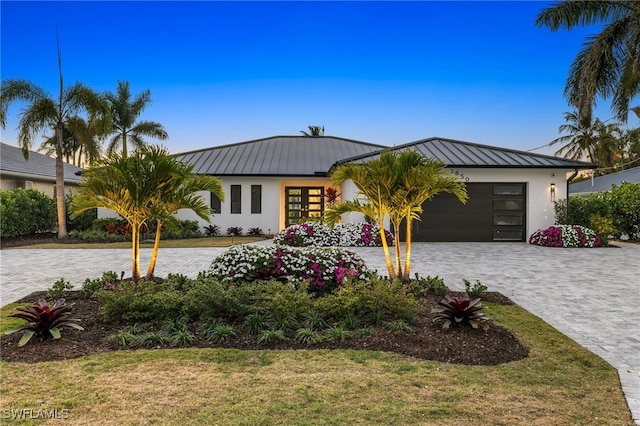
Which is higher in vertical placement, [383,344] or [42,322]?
[42,322]

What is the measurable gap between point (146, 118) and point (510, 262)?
23378 millimetres

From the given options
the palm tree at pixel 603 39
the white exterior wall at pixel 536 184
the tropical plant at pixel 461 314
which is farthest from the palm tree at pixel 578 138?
the tropical plant at pixel 461 314

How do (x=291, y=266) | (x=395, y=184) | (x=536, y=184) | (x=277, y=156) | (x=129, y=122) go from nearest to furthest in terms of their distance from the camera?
(x=291, y=266) → (x=395, y=184) → (x=536, y=184) → (x=277, y=156) → (x=129, y=122)

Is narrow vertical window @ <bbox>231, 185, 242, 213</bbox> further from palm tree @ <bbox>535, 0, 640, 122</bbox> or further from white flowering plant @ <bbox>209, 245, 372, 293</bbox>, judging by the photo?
palm tree @ <bbox>535, 0, 640, 122</bbox>

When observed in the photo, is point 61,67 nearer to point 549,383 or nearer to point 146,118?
point 146,118

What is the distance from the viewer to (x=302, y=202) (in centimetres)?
2027

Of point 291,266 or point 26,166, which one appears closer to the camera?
point 291,266

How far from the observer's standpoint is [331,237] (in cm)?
1459

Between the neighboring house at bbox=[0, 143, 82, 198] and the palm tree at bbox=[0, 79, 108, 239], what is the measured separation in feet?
7.66

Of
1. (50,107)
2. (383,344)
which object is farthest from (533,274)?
(50,107)

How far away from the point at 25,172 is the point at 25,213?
3730 millimetres

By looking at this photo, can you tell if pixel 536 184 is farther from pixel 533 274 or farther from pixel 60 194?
pixel 60 194

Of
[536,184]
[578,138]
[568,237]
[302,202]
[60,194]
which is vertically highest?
[578,138]

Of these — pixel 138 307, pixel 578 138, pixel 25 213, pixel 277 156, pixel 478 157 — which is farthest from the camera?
pixel 578 138
